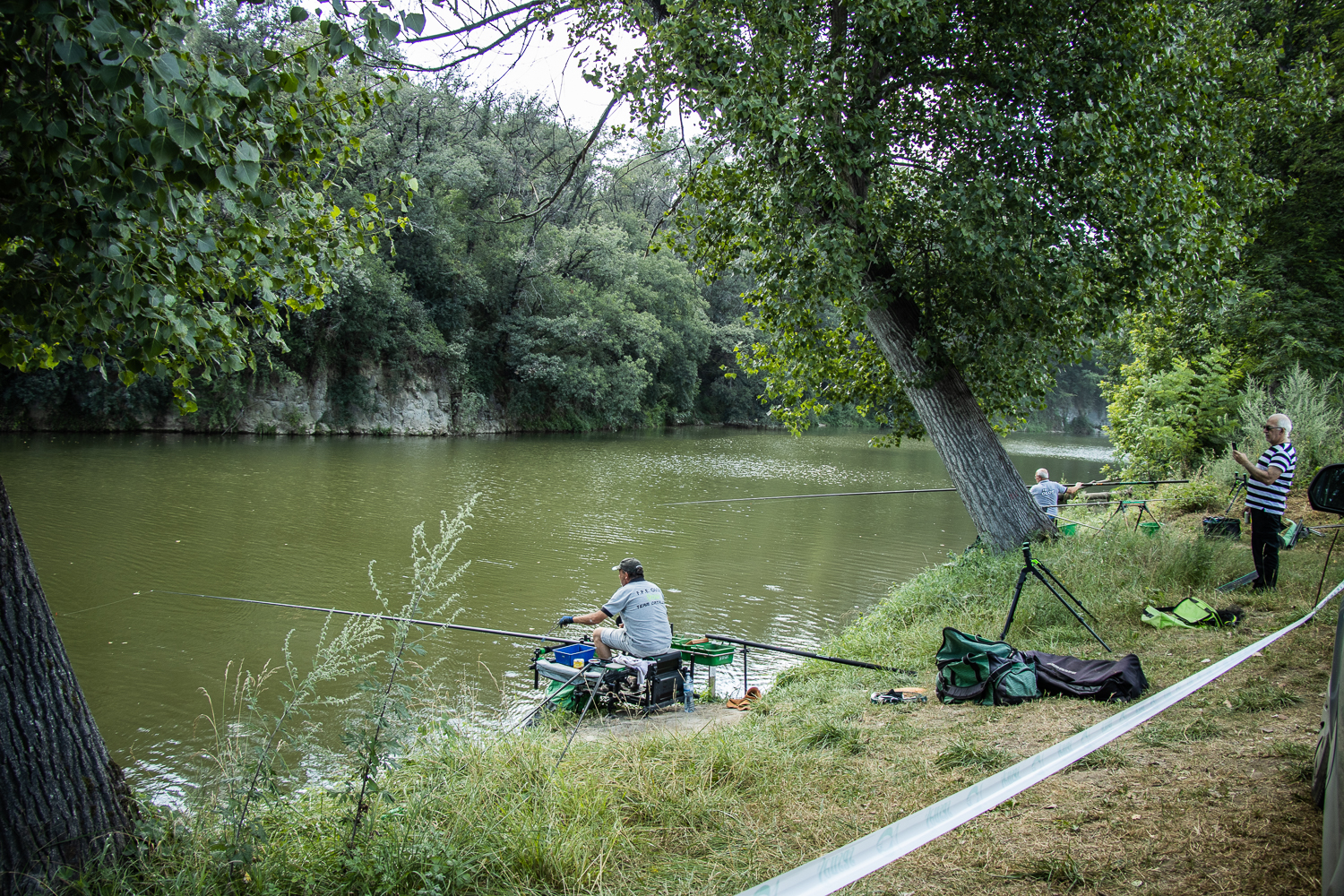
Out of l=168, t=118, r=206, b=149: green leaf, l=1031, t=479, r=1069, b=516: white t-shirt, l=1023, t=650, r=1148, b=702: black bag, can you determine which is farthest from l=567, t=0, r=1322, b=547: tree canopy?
l=168, t=118, r=206, b=149: green leaf

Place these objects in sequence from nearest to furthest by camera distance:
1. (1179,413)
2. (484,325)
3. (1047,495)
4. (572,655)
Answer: (572,655)
(1047,495)
(1179,413)
(484,325)

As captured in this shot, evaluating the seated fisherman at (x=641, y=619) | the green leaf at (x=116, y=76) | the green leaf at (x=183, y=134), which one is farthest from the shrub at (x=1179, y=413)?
the green leaf at (x=116, y=76)

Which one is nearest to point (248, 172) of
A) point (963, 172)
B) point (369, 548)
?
point (963, 172)

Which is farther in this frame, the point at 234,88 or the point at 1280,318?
the point at 1280,318

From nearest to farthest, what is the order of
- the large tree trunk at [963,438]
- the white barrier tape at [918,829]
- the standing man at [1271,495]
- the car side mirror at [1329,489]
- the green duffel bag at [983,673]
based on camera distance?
the white barrier tape at [918,829] → the car side mirror at [1329,489] → the green duffel bag at [983,673] → the standing man at [1271,495] → the large tree trunk at [963,438]

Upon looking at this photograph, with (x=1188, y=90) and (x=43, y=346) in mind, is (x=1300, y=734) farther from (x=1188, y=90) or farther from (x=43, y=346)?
(x=1188, y=90)

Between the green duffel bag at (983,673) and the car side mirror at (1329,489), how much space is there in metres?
1.98

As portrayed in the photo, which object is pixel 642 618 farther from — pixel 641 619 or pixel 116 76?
pixel 116 76

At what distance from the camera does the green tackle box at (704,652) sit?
23.1 feet

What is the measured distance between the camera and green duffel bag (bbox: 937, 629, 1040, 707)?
4961 mm

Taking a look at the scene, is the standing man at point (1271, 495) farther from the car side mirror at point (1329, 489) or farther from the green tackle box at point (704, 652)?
the green tackle box at point (704, 652)

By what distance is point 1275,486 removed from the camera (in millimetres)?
6645

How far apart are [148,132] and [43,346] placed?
1.74 metres

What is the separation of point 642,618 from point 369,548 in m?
7.62
